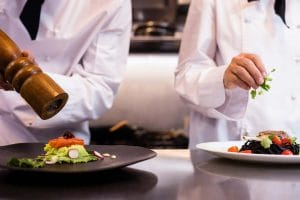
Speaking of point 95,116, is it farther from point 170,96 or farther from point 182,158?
point 170,96

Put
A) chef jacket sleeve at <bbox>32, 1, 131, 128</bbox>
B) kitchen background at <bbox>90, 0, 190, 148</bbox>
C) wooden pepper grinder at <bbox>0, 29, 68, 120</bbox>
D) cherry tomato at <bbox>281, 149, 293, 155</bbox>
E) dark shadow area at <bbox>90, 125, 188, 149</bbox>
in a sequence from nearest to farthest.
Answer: wooden pepper grinder at <bbox>0, 29, 68, 120</bbox>
cherry tomato at <bbox>281, 149, 293, 155</bbox>
chef jacket sleeve at <bbox>32, 1, 131, 128</bbox>
dark shadow area at <bbox>90, 125, 188, 149</bbox>
kitchen background at <bbox>90, 0, 190, 148</bbox>

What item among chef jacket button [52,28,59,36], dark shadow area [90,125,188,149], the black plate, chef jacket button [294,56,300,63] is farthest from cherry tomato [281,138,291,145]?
dark shadow area [90,125,188,149]

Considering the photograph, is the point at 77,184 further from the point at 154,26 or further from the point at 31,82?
the point at 154,26

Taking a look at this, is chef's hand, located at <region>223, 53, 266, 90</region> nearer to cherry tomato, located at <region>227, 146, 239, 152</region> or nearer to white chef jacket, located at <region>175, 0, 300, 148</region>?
cherry tomato, located at <region>227, 146, 239, 152</region>

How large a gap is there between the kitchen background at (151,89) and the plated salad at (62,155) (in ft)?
6.31

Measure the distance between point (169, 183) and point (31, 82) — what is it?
11.4 inches

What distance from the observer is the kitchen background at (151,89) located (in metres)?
3.07

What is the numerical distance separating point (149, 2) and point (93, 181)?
246 centimetres

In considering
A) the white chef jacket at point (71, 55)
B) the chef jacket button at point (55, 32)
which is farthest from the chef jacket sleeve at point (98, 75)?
the chef jacket button at point (55, 32)

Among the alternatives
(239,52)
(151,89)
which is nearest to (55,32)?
(239,52)

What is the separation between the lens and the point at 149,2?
131 inches

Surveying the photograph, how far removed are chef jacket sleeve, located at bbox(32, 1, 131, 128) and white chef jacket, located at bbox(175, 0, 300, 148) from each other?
0.65 feet

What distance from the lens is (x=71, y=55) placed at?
1.64 meters

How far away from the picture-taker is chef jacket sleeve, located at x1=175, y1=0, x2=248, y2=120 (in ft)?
5.15
